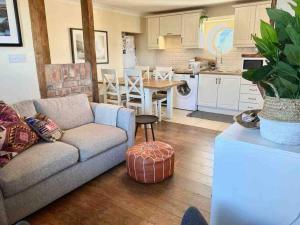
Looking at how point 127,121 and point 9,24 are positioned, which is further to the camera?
point 9,24

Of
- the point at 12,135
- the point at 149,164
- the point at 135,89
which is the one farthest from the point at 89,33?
the point at 149,164

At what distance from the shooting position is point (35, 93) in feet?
10.3

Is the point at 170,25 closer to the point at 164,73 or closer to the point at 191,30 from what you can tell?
the point at 191,30

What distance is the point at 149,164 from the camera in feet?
7.06

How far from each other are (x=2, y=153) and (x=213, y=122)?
3.39 metres

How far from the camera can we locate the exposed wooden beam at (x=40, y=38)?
2.66m

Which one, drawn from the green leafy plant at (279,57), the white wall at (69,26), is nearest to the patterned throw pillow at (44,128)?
the green leafy plant at (279,57)

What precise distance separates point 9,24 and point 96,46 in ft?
6.97

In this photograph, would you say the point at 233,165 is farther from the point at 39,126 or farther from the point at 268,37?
the point at 39,126

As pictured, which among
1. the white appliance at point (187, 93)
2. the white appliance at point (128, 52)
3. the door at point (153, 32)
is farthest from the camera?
the white appliance at point (128, 52)

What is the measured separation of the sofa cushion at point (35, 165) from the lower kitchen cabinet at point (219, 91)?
3407mm

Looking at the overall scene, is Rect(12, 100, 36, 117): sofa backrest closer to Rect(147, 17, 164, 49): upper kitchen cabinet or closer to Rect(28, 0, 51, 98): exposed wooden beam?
Rect(28, 0, 51, 98): exposed wooden beam

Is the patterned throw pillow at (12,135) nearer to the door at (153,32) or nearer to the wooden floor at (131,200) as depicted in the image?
the wooden floor at (131,200)

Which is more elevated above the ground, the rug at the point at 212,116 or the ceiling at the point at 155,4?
the ceiling at the point at 155,4
